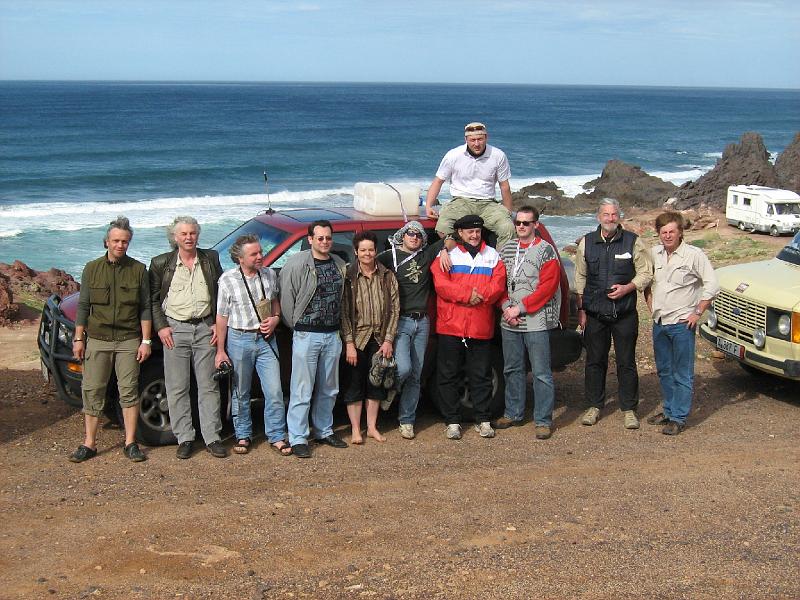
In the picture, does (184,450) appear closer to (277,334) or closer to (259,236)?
(277,334)

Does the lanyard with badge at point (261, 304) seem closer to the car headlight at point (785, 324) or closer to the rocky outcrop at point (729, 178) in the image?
the car headlight at point (785, 324)

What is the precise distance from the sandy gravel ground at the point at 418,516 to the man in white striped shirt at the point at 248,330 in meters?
0.35

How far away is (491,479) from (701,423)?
2437 mm

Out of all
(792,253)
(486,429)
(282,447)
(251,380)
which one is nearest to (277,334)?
(251,380)

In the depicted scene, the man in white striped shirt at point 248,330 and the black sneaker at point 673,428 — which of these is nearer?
the man in white striped shirt at point 248,330

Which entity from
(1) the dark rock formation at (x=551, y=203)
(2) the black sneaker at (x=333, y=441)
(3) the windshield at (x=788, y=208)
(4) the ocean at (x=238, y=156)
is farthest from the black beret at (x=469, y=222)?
(1) the dark rock formation at (x=551, y=203)

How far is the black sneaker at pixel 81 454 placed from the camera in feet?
21.6

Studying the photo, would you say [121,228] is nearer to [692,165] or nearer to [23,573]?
[23,573]

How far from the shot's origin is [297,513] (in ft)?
19.1

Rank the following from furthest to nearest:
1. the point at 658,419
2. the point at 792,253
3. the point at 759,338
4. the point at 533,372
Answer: the point at 792,253 → the point at 759,338 → the point at 658,419 → the point at 533,372

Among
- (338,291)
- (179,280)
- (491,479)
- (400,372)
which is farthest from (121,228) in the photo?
(491,479)

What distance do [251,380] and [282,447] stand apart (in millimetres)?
551

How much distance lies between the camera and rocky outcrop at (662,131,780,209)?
33062 mm

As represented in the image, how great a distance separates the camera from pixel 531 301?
7.16 metres
